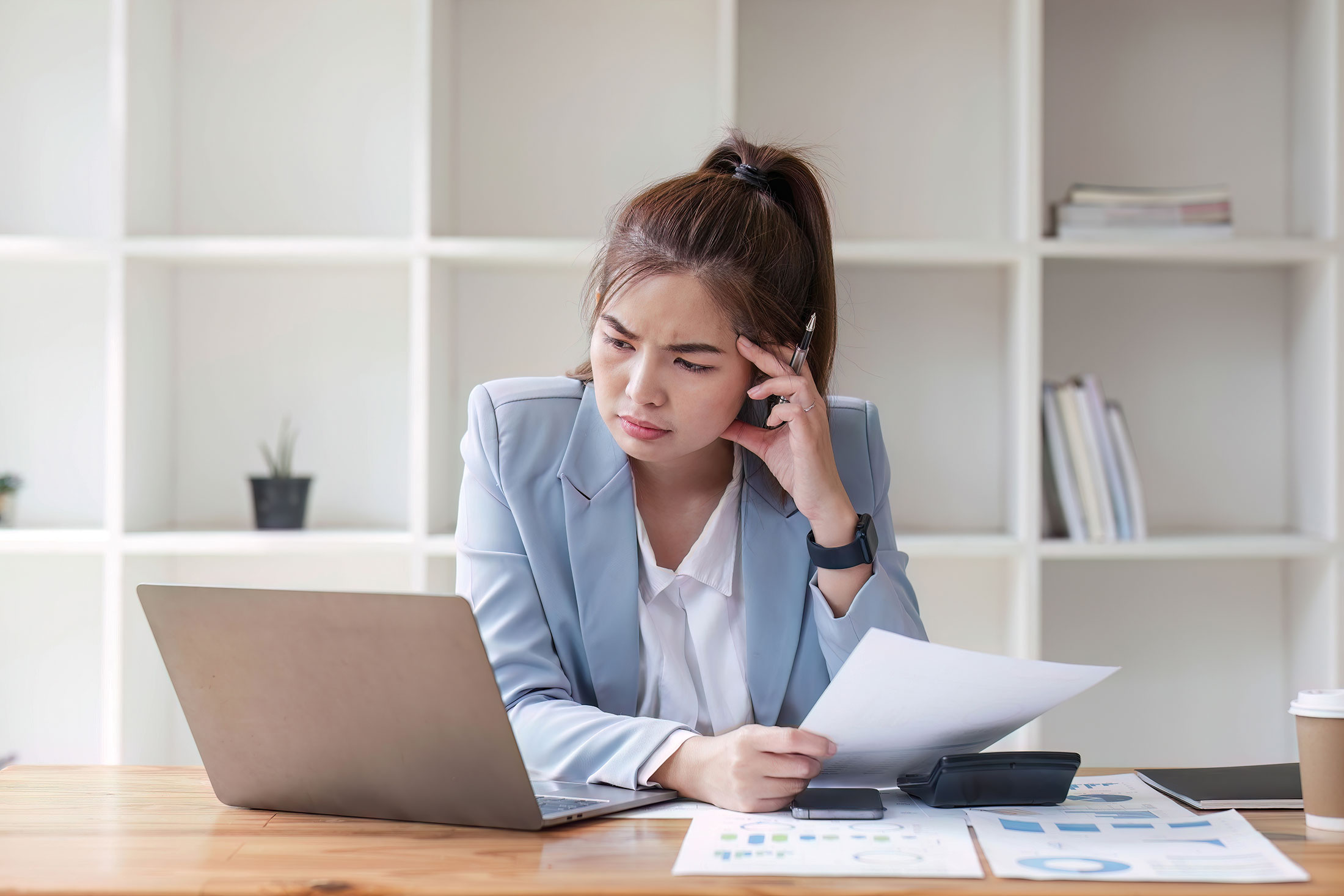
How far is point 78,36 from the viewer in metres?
2.41

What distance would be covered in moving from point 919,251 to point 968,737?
1.33 m

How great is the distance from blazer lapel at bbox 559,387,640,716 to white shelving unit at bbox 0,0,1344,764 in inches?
44.2

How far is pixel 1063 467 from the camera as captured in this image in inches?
85.4

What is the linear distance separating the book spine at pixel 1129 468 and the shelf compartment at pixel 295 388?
1.47 metres

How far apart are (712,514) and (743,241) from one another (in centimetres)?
35

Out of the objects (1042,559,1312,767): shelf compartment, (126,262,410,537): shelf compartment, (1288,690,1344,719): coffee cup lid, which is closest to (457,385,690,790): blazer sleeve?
(1288,690,1344,719): coffee cup lid

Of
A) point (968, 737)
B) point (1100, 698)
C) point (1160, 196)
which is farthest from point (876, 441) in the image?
point (1100, 698)

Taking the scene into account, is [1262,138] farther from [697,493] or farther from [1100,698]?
[697,493]

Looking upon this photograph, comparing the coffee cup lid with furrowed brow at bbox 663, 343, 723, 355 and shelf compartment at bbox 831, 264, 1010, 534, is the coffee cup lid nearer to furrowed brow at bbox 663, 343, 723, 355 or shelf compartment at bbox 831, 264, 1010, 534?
furrowed brow at bbox 663, 343, 723, 355

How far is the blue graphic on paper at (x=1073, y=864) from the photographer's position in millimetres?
754

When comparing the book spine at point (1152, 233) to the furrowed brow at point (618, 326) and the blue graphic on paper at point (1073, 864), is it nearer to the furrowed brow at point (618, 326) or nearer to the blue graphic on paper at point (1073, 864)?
the furrowed brow at point (618, 326)

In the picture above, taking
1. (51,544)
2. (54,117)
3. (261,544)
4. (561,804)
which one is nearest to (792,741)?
(561,804)

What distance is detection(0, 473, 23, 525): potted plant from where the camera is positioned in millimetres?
2271

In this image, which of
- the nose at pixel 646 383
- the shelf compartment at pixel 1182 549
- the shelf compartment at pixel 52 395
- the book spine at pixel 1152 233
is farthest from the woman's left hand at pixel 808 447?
the shelf compartment at pixel 52 395
